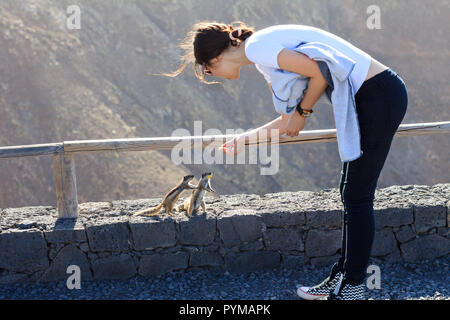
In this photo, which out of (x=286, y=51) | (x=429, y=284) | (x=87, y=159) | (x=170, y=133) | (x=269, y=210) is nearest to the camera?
(x=286, y=51)

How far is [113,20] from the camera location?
17.8 meters

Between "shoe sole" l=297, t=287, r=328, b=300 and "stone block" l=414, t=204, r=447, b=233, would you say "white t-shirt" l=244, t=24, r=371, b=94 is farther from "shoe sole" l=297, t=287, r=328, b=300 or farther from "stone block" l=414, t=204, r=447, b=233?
"stone block" l=414, t=204, r=447, b=233

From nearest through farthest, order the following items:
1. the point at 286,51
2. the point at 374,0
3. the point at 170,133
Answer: the point at 286,51
the point at 170,133
the point at 374,0

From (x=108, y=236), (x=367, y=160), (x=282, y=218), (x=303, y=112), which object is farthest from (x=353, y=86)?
(x=108, y=236)

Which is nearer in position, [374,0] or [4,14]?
[4,14]

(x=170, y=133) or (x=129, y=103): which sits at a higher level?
(x=129, y=103)

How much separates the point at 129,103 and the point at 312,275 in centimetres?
1273

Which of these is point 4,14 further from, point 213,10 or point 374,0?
point 374,0

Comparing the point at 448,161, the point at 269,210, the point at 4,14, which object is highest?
the point at 4,14

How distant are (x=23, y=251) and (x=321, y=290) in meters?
2.19

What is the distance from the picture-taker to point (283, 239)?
4.03m

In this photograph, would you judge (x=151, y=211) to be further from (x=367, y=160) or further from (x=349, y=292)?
(x=367, y=160)

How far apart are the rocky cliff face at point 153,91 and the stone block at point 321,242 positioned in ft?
30.8

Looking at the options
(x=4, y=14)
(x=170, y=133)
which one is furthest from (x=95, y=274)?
(x=4, y=14)
